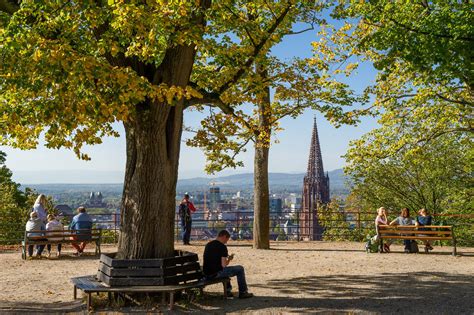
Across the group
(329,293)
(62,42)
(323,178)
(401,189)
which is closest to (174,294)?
(329,293)

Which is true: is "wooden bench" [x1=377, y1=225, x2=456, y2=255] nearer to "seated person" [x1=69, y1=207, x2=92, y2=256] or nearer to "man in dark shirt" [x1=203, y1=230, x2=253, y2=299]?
"man in dark shirt" [x1=203, y1=230, x2=253, y2=299]

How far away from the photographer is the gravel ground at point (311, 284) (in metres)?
8.76

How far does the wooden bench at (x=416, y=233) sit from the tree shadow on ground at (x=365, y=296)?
3916mm

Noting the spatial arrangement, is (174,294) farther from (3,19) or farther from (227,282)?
(3,19)

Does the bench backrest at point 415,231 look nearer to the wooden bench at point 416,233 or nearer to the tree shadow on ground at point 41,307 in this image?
the wooden bench at point 416,233

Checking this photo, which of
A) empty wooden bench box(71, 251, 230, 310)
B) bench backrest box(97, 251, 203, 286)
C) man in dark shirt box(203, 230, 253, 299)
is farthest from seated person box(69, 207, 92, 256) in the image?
man in dark shirt box(203, 230, 253, 299)

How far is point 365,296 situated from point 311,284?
167cm

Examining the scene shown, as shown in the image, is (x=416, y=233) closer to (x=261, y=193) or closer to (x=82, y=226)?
(x=261, y=193)

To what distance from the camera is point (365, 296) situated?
967 cm

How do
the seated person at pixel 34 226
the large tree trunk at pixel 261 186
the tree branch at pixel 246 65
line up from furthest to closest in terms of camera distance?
the large tree trunk at pixel 261 186
the seated person at pixel 34 226
the tree branch at pixel 246 65

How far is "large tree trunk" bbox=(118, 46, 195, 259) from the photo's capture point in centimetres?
937

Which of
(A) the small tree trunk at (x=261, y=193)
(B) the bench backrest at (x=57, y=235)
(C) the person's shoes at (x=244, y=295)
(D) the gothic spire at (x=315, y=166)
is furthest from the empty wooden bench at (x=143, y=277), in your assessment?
(D) the gothic spire at (x=315, y=166)

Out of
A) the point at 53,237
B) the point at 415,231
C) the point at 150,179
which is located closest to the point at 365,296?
the point at 150,179

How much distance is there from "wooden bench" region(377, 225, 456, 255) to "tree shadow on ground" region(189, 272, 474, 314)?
154 inches
